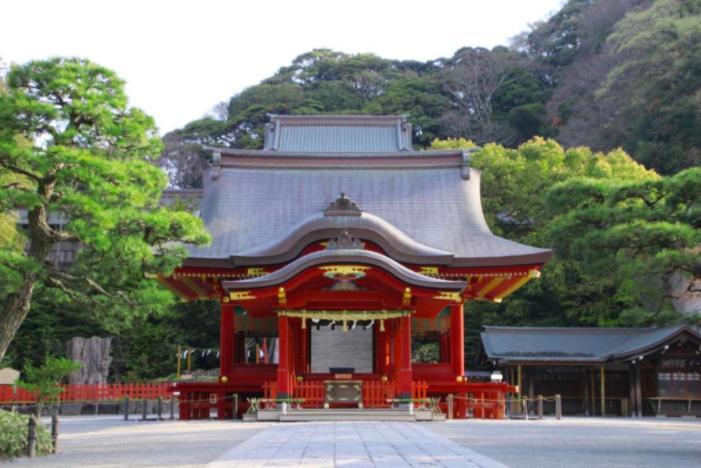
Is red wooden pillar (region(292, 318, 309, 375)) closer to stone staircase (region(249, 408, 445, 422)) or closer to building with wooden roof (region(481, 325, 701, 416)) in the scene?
stone staircase (region(249, 408, 445, 422))

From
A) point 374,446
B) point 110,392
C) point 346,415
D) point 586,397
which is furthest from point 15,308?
point 586,397

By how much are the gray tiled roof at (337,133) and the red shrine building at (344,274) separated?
743 cm

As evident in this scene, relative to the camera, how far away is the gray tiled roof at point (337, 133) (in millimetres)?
33469

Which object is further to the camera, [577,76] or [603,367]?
[577,76]

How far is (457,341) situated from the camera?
2206 centimetres

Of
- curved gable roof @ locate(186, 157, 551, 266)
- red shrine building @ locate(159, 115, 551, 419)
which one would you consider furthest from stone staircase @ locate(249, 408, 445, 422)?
curved gable roof @ locate(186, 157, 551, 266)

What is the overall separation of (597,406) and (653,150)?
66.5ft

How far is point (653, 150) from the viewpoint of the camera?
45.6 meters

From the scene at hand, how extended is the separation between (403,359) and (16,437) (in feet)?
33.1

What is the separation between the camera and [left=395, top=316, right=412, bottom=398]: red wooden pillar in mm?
19672

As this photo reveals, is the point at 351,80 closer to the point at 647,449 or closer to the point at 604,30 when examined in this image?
the point at 604,30

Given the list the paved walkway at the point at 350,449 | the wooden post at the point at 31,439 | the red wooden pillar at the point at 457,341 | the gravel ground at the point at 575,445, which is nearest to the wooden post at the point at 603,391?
the red wooden pillar at the point at 457,341

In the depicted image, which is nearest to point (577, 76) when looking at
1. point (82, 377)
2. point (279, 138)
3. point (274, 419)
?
point (279, 138)

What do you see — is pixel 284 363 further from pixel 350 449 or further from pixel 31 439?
pixel 350 449
